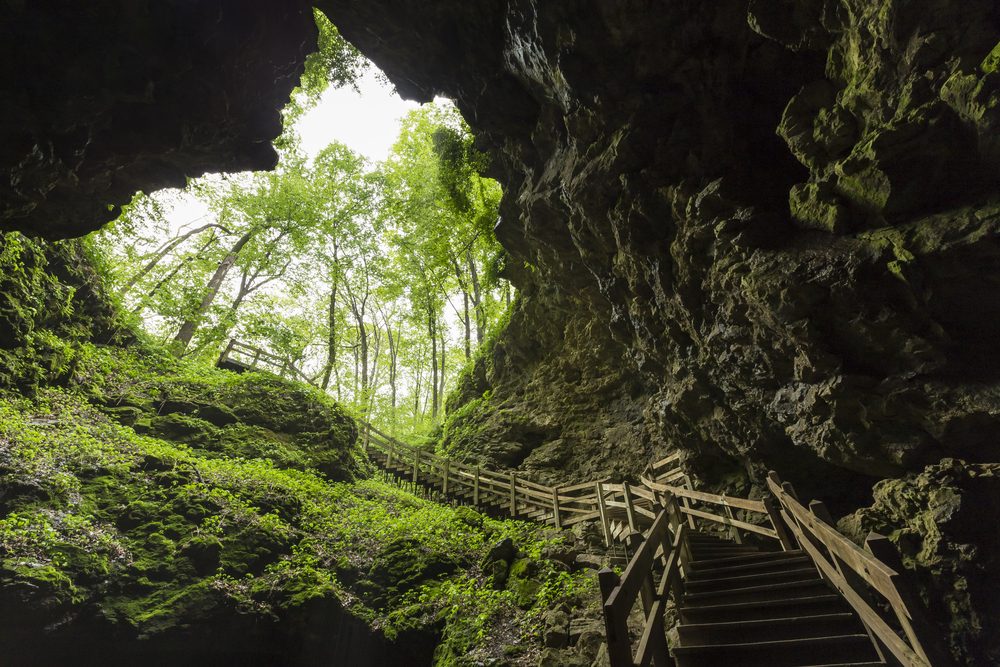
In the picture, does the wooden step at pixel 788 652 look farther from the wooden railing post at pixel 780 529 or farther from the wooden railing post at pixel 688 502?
the wooden railing post at pixel 688 502

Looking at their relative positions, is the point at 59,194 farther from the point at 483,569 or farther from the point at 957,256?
the point at 957,256

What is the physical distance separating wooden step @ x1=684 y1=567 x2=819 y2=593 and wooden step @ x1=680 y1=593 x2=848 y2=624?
0.43 m

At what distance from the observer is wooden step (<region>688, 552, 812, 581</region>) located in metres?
5.26

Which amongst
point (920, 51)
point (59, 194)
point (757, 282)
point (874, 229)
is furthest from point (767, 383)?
point (59, 194)

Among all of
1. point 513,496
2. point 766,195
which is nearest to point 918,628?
point 766,195

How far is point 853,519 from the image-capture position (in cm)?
586

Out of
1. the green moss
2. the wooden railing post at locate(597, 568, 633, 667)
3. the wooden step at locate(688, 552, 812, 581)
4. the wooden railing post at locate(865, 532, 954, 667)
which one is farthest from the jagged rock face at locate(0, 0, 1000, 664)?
the wooden railing post at locate(597, 568, 633, 667)

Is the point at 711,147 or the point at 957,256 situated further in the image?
the point at 711,147

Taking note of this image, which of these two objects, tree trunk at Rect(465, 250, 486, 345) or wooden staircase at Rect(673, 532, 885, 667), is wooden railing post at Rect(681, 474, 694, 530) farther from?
tree trunk at Rect(465, 250, 486, 345)

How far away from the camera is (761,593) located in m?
4.66

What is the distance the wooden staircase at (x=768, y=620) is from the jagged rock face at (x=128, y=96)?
9.87m

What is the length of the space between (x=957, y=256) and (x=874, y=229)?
955 mm

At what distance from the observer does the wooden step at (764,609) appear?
415 centimetres

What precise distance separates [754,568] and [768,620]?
188cm
